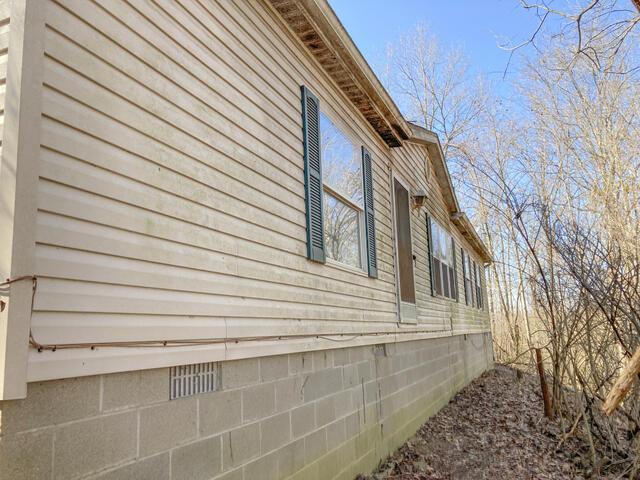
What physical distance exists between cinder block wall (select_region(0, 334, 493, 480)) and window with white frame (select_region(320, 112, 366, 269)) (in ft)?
3.52

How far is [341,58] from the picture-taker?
18.0 ft

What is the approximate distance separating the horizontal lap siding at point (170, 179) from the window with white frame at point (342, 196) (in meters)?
0.67

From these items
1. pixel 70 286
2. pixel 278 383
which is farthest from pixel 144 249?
pixel 278 383

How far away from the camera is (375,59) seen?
23.3m

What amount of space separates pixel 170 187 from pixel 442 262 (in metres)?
9.28

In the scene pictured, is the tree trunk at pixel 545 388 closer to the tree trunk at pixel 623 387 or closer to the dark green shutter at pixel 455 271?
the dark green shutter at pixel 455 271

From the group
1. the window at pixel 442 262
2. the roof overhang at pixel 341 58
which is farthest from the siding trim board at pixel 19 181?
the window at pixel 442 262

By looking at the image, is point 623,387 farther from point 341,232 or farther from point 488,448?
point 488,448

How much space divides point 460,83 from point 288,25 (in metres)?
20.5

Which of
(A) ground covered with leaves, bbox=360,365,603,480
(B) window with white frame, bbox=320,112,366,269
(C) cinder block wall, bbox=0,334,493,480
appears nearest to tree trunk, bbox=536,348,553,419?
(A) ground covered with leaves, bbox=360,365,603,480

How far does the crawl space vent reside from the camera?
2.84 meters

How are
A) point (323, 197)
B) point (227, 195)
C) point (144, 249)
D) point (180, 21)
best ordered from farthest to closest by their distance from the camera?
point (323, 197)
point (227, 195)
point (180, 21)
point (144, 249)

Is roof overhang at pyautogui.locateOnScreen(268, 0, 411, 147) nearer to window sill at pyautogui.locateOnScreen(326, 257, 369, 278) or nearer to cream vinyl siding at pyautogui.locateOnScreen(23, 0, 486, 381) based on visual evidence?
cream vinyl siding at pyautogui.locateOnScreen(23, 0, 486, 381)

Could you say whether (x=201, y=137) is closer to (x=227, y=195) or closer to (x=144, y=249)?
(x=227, y=195)
